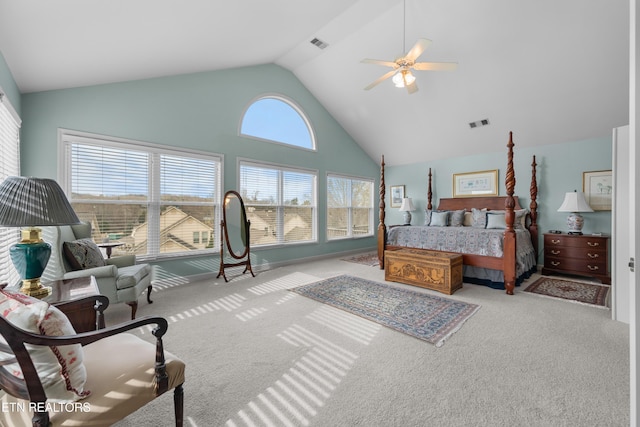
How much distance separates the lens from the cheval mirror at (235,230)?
4.63 meters

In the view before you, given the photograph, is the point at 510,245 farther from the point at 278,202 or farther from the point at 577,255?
the point at 278,202

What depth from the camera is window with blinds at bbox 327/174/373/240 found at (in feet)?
21.9

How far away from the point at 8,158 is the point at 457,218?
6.84m

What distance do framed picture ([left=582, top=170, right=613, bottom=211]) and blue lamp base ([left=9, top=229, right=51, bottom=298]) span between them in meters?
7.15

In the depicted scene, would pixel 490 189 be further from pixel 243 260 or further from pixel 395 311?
pixel 243 260

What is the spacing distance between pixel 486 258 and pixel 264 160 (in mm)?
4132

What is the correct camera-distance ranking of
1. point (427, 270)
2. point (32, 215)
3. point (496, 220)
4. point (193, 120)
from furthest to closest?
1. point (496, 220)
2. point (193, 120)
3. point (427, 270)
4. point (32, 215)

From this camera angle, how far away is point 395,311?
120 inches

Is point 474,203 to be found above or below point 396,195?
→ below

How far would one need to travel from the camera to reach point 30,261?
170cm

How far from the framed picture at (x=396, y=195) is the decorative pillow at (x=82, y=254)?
256 inches

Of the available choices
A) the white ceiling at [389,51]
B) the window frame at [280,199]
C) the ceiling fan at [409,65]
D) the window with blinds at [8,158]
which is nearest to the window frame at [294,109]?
the window frame at [280,199]

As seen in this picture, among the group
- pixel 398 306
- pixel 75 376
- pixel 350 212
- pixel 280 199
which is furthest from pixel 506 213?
pixel 75 376

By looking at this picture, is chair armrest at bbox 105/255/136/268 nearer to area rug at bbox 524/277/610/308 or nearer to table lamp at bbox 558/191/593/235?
area rug at bbox 524/277/610/308
